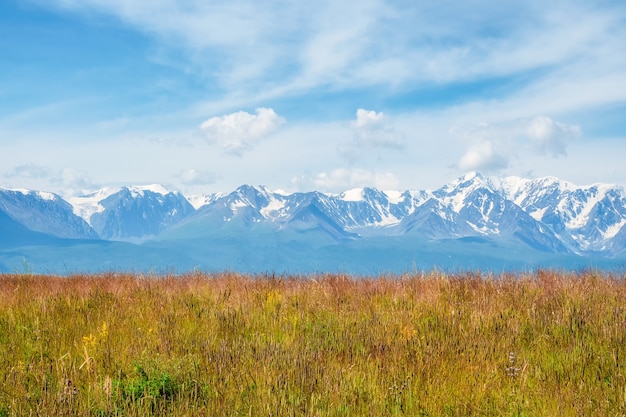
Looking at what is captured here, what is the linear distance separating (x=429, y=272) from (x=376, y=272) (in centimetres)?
236

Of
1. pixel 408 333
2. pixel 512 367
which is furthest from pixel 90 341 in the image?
pixel 512 367

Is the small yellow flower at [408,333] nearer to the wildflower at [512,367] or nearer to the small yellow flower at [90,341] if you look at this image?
the wildflower at [512,367]

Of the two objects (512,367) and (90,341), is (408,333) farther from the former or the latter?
(90,341)

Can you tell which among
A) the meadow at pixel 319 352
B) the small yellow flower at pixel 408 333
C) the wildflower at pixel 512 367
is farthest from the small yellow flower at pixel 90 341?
the wildflower at pixel 512 367

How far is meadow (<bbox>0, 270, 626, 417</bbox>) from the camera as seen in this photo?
441 cm

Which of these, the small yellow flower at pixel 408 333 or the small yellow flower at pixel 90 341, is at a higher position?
the small yellow flower at pixel 90 341

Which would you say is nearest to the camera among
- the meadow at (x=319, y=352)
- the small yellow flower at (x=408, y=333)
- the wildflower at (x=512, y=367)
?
the meadow at (x=319, y=352)

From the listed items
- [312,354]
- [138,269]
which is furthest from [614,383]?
[138,269]

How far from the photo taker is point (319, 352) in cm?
562

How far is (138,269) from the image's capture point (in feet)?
49.1

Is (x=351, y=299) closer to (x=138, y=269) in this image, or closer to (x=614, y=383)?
(x=614, y=383)

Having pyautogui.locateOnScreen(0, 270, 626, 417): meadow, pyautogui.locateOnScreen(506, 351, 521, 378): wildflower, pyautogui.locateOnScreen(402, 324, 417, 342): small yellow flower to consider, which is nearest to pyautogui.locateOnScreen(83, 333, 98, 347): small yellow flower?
pyautogui.locateOnScreen(0, 270, 626, 417): meadow

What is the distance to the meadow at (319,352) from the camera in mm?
4410

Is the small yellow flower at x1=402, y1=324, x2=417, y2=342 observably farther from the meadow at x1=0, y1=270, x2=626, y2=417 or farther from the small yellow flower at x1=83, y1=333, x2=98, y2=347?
the small yellow flower at x1=83, y1=333, x2=98, y2=347
